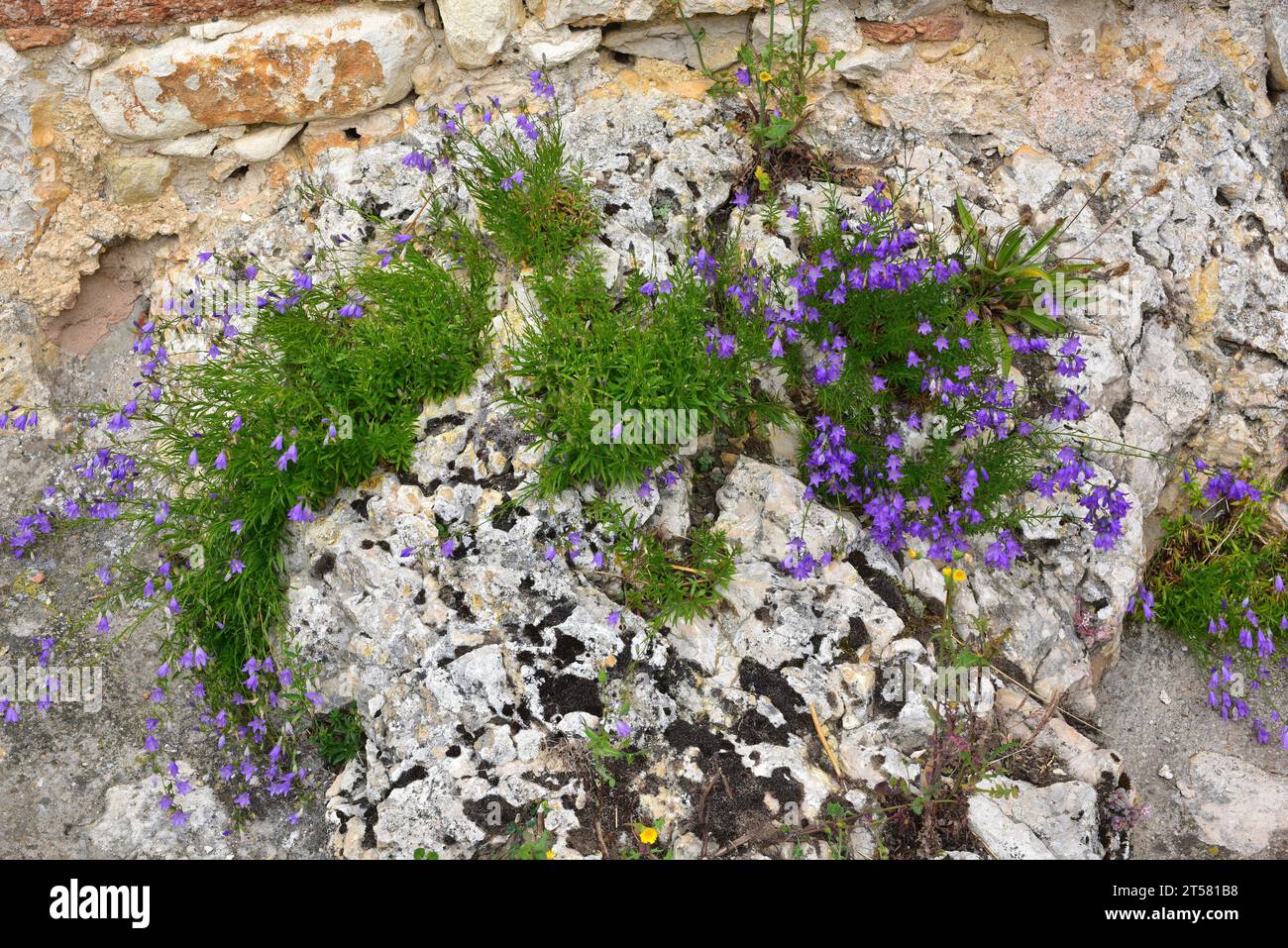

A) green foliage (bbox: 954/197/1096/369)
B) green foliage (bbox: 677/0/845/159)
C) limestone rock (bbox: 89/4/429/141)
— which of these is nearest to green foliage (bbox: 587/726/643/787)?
green foliage (bbox: 954/197/1096/369)

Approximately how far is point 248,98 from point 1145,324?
16.8ft

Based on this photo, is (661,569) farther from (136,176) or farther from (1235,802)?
(136,176)

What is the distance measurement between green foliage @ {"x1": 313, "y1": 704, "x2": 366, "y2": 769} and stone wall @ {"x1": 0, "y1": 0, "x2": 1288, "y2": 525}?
2656 mm

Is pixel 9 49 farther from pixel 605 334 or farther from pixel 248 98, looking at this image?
pixel 605 334

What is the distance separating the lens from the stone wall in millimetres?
5070

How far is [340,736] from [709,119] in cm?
387

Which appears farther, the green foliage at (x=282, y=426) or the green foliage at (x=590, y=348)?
the green foliage at (x=282, y=426)

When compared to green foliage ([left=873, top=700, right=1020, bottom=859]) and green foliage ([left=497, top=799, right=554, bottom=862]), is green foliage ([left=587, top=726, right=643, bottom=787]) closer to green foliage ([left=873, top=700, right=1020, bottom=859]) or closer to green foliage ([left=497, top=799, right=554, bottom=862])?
green foliage ([left=497, top=799, right=554, bottom=862])

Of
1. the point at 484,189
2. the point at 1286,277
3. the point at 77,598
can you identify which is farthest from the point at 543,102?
the point at 1286,277

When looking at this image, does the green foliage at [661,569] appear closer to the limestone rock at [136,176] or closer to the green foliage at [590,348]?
the green foliage at [590,348]

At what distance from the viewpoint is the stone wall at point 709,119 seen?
16.6ft

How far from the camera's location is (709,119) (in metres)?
5.42

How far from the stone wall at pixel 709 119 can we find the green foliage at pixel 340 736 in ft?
8.71
